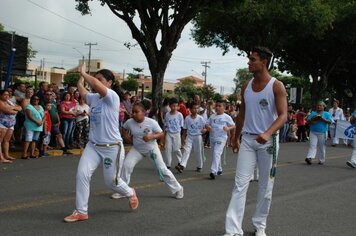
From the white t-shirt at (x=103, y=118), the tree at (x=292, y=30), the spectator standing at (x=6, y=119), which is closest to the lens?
the white t-shirt at (x=103, y=118)

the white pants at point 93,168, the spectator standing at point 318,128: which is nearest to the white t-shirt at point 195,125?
the spectator standing at point 318,128

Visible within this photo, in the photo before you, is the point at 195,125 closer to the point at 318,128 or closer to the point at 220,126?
the point at 220,126

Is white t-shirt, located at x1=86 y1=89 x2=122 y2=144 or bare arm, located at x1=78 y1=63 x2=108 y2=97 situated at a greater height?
bare arm, located at x1=78 y1=63 x2=108 y2=97

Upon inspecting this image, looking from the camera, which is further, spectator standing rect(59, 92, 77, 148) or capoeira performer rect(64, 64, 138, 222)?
spectator standing rect(59, 92, 77, 148)

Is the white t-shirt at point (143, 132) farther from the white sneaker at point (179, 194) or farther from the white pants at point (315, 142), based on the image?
the white pants at point (315, 142)

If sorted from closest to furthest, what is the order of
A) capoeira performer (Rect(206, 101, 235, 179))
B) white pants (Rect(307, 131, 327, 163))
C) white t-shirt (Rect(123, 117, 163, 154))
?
white t-shirt (Rect(123, 117, 163, 154)) → capoeira performer (Rect(206, 101, 235, 179)) → white pants (Rect(307, 131, 327, 163))

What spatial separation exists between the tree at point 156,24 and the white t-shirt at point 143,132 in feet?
31.8

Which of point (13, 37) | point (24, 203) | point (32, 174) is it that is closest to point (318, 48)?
point (13, 37)

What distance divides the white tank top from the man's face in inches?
7.5

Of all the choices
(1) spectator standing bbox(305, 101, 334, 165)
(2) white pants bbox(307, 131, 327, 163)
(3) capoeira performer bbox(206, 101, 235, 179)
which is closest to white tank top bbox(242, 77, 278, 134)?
(3) capoeira performer bbox(206, 101, 235, 179)

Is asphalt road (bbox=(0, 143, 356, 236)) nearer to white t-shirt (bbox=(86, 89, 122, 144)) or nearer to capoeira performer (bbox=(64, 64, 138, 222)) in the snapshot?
capoeira performer (bbox=(64, 64, 138, 222))

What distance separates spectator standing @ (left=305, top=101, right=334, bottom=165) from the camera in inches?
509

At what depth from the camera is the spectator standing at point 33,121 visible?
1149 cm

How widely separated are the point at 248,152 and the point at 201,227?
117 centimetres
